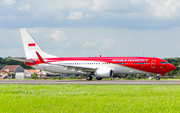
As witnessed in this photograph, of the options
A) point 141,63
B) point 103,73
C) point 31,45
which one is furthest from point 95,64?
point 31,45

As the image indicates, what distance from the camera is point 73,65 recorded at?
47.7m

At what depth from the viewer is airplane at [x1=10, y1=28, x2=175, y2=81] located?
4359cm

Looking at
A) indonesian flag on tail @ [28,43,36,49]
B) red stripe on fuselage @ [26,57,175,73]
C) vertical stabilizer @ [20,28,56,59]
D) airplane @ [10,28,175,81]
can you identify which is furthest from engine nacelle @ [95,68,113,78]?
indonesian flag on tail @ [28,43,36,49]

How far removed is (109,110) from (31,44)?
39.9 meters

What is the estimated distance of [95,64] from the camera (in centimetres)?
4606

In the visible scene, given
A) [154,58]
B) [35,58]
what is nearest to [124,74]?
[154,58]

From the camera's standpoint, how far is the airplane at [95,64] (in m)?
43.6

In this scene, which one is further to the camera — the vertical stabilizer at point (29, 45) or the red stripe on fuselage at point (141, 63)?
the vertical stabilizer at point (29, 45)

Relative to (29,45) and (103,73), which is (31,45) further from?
(103,73)

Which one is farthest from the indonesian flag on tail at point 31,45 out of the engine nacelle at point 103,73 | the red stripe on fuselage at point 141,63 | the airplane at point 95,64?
the red stripe on fuselage at point 141,63

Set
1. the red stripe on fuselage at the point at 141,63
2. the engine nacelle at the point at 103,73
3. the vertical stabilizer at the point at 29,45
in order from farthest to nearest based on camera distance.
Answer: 1. the vertical stabilizer at the point at 29,45
2. the engine nacelle at the point at 103,73
3. the red stripe on fuselage at the point at 141,63

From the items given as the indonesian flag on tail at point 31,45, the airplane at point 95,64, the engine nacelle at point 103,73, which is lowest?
the engine nacelle at point 103,73

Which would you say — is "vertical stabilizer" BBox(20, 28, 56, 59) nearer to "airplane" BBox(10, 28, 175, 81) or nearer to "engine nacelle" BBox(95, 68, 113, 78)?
"airplane" BBox(10, 28, 175, 81)

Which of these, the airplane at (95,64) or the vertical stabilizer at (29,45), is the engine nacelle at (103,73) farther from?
the vertical stabilizer at (29,45)
